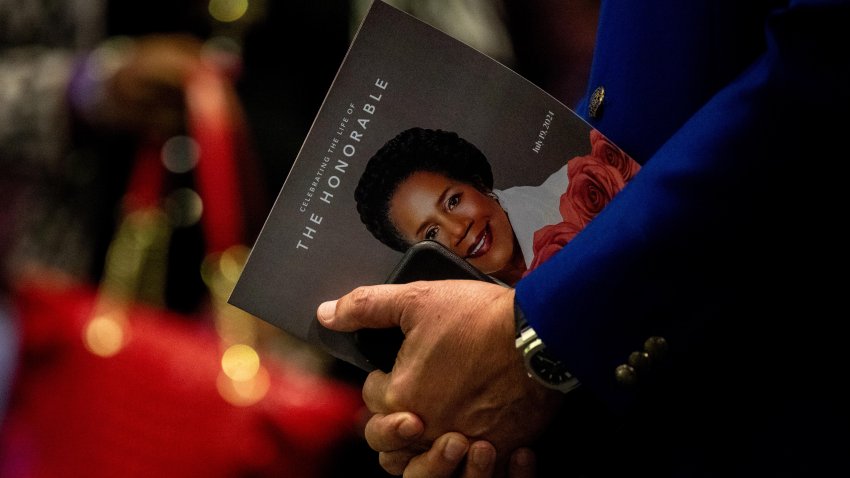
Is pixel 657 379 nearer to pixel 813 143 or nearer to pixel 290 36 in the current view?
pixel 813 143

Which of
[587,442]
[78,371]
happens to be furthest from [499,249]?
[78,371]

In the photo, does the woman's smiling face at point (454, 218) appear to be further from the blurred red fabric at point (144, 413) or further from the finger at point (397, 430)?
the blurred red fabric at point (144, 413)

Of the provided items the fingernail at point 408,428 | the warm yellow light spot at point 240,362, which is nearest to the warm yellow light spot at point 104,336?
the warm yellow light spot at point 240,362

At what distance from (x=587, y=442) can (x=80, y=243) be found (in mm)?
998

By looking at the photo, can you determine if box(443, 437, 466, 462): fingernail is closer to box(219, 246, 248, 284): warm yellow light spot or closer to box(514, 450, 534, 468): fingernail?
box(514, 450, 534, 468): fingernail

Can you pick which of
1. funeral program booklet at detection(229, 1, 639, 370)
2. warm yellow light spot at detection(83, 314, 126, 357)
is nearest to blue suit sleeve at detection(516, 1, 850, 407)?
funeral program booklet at detection(229, 1, 639, 370)

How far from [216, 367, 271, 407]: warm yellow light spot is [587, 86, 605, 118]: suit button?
1.89ft

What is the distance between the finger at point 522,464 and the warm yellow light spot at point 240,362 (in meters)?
→ 0.50

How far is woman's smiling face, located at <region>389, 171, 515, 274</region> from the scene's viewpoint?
0.62 meters

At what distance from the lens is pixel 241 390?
0.98m

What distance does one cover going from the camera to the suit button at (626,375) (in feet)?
1.63

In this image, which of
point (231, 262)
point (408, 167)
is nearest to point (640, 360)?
point (408, 167)

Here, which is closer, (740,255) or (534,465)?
(740,255)

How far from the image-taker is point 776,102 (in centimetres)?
46
